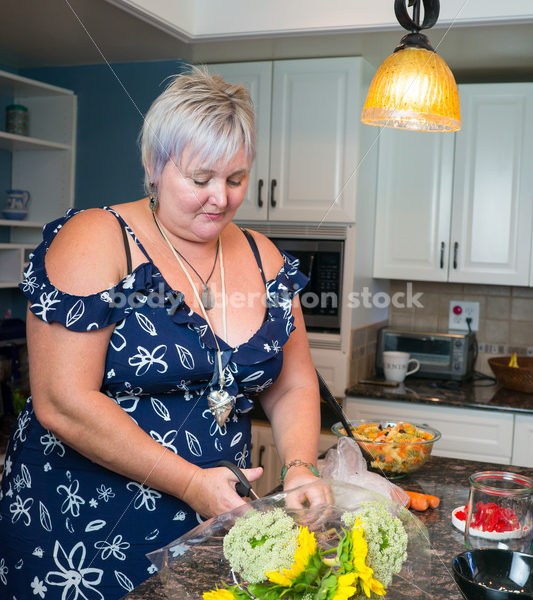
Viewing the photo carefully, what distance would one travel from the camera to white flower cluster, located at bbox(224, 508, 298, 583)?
711 millimetres

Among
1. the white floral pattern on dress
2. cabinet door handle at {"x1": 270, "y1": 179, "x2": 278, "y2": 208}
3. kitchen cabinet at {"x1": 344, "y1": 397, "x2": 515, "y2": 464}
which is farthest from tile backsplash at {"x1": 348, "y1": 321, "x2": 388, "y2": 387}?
the white floral pattern on dress

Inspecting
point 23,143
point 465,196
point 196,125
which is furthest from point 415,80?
point 23,143

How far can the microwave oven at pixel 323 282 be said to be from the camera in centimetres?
289

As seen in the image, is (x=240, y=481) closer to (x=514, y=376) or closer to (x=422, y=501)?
(x=422, y=501)

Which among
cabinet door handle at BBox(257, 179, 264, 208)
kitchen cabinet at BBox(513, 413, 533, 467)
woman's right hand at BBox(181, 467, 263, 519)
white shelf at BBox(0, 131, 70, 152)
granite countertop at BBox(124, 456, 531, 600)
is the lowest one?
kitchen cabinet at BBox(513, 413, 533, 467)

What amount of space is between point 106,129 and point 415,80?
2.01m

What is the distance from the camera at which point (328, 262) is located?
2.90 m

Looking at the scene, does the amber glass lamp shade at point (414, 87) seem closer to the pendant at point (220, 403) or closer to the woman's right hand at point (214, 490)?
the pendant at point (220, 403)

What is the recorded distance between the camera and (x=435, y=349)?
3.11 m

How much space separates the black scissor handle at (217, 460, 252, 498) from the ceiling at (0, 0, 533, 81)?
1780 millimetres

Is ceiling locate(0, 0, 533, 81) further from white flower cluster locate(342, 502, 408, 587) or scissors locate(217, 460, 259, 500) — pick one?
white flower cluster locate(342, 502, 408, 587)

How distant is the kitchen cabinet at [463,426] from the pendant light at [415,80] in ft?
5.17

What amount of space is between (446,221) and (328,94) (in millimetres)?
779

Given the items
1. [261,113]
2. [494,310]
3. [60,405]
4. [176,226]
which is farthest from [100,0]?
[494,310]
